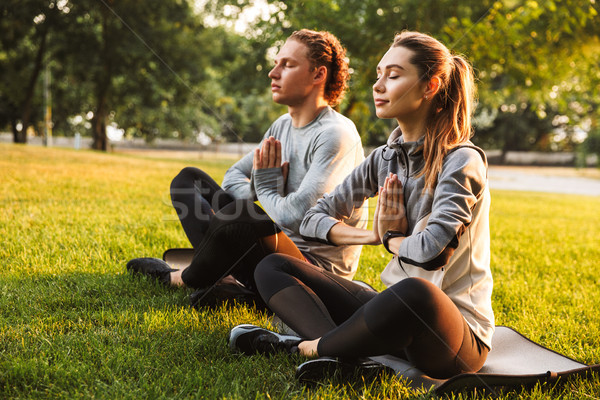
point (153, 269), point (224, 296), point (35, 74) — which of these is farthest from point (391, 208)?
point (35, 74)

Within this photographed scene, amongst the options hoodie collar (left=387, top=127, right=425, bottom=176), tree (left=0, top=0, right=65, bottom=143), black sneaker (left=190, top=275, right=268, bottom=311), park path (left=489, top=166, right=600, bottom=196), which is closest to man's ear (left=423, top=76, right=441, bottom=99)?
hoodie collar (left=387, top=127, right=425, bottom=176)

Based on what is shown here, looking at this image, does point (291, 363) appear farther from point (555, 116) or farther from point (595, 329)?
point (555, 116)

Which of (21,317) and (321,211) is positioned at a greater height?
(321,211)

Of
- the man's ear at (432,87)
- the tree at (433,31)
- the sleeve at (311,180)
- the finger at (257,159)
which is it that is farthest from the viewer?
the tree at (433,31)

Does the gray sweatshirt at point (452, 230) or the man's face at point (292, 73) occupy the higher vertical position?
the man's face at point (292, 73)

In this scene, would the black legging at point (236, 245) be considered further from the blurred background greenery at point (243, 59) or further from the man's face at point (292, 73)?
the blurred background greenery at point (243, 59)

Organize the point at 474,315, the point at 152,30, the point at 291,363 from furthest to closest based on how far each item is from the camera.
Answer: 1. the point at 152,30
2. the point at 291,363
3. the point at 474,315

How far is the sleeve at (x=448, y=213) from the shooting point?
6.04ft

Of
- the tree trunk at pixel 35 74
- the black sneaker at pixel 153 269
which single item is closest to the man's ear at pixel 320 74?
the black sneaker at pixel 153 269

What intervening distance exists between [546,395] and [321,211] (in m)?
1.20

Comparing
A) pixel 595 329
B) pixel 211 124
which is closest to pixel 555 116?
pixel 211 124

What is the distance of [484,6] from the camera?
11078 mm

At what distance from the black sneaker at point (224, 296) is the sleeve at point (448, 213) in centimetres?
120

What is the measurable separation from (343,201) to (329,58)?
37.1 inches
